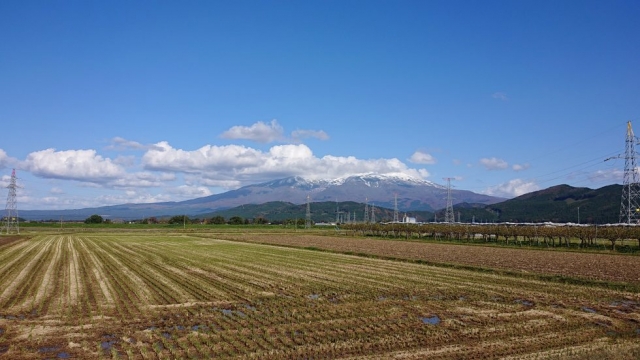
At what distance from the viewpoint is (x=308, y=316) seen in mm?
17875

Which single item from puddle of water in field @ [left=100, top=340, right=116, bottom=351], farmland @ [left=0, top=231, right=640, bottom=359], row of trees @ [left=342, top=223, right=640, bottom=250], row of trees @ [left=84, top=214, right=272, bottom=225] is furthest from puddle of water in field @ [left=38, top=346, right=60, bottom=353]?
row of trees @ [left=84, top=214, right=272, bottom=225]

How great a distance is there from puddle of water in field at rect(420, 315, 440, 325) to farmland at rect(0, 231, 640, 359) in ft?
0.37

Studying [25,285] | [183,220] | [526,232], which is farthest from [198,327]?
[183,220]

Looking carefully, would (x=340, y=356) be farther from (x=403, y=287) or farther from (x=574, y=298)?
Answer: (x=574, y=298)

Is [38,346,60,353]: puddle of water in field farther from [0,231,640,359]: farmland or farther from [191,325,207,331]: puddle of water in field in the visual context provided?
[191,325,207,331]: puddle of water in field

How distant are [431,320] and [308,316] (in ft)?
14.9

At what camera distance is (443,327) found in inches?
642

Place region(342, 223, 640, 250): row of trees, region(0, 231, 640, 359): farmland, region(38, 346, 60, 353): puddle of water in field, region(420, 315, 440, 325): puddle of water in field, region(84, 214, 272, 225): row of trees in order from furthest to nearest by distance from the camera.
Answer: region(84, 214, 272, 225): row of trees, region(342, 223, 640, 250): row of trees, region(420, 315, 440, 325): puddle of water in field, region(0, 231, 640, 359): farmland, region(38, 346, 60, 353): puddle of water in field

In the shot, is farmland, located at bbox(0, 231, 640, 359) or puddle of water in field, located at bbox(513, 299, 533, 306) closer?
farmland, located at bbox(0, 231, 640, 359)

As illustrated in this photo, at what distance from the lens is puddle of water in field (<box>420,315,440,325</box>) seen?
1712cm

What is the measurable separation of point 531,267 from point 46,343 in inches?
Answer: 1282

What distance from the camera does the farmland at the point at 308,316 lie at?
13555 millimetres

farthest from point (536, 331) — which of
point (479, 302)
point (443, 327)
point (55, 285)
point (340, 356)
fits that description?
point (55, 285)

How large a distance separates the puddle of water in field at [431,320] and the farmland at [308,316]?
0.11m
